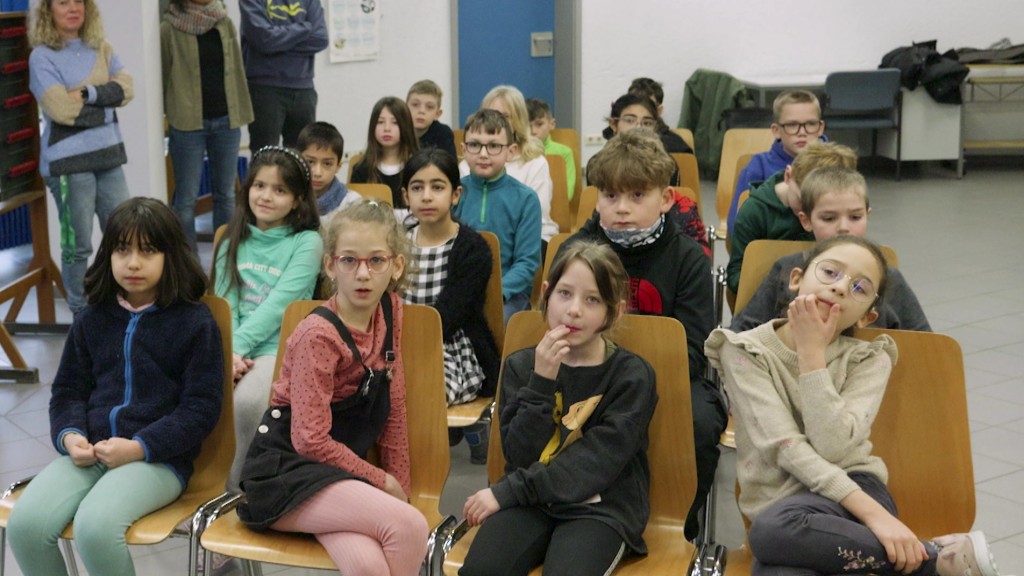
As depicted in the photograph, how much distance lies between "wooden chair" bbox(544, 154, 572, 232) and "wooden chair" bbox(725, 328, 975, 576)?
224 cm

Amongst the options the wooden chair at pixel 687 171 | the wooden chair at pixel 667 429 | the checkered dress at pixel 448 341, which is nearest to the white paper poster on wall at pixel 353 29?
the wooden chair at pixel 687 171

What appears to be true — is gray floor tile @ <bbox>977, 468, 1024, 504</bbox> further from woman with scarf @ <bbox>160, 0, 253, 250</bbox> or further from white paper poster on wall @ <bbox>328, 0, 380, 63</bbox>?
white paper poster on wall @ <bbox>328, 0, 380, 63</bbox>

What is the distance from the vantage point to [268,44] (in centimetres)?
548

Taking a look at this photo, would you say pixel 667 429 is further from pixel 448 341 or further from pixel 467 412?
pixel 448 341

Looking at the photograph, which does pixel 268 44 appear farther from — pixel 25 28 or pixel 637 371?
pixel 637 371

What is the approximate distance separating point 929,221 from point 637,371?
5.42 meters

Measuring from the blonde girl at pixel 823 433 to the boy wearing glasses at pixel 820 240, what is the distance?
14 centimetres

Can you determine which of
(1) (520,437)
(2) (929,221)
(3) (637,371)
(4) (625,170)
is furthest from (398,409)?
(2) (929,221)

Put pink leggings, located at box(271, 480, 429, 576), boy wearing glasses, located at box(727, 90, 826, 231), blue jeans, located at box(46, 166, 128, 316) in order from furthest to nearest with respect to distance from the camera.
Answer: blue jeans, located at box(46, 166, 128, 316) < boy wearing glasses, located at box(727, 90, 826, 231) < pink leggings, located at box(271, 480, 429, 576)

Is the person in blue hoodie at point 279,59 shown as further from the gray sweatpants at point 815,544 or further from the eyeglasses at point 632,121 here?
the gray sweatpants at point 815,544

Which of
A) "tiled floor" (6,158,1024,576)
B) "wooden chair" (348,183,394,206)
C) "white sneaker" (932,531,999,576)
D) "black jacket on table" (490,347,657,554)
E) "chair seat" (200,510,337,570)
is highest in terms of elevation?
"wooden chair" (348,183,394,206)

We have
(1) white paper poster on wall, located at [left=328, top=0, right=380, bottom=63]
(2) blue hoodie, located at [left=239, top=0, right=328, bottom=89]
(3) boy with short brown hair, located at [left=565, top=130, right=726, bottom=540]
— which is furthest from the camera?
(1) white paper poster on wall, located at [left=328, top=0, right=380, bottom=63]

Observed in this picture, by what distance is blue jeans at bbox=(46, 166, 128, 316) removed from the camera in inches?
177

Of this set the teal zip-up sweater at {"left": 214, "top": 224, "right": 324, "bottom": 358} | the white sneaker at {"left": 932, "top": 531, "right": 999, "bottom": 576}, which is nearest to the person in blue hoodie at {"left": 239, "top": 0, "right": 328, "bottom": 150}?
the teal zip-up sweater at {"left": 214, "top": 224, "right": 324, "bottom": 358}
